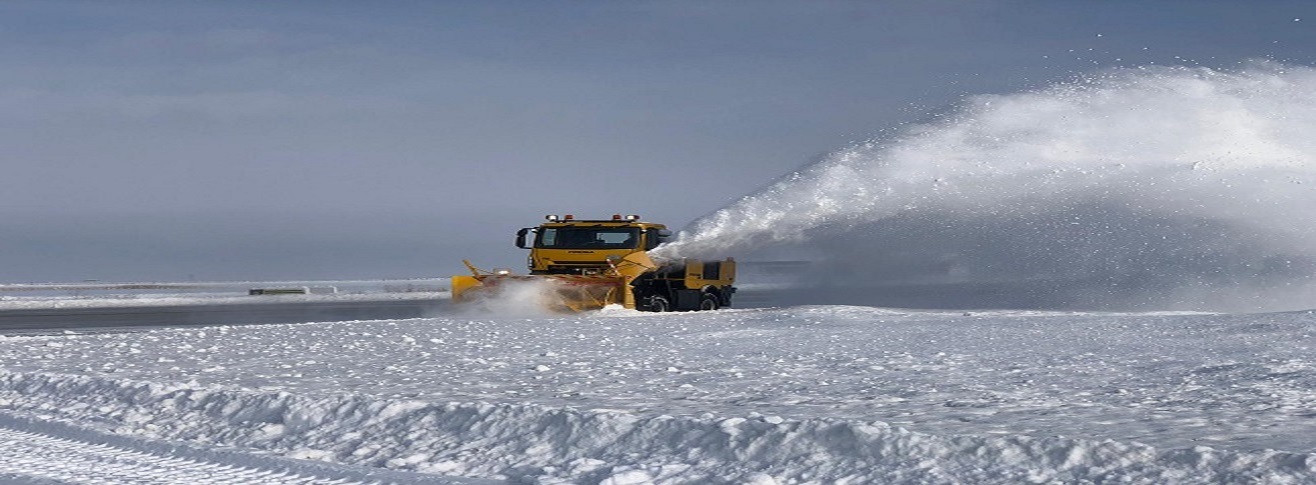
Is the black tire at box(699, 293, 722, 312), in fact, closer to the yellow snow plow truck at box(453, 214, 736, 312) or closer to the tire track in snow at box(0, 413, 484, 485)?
the yellow snow plow truck at box(453, 214, 736, 312)

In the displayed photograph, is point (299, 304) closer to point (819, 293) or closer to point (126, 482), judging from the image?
point (819, 293)

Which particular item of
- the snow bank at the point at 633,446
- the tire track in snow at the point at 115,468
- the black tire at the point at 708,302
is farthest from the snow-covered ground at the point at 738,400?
the black tire at the point at 708,302

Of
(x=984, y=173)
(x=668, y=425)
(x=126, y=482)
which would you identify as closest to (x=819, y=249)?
(x=984, y=173)

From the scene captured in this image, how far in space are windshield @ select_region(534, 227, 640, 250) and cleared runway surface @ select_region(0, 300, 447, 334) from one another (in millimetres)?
3085

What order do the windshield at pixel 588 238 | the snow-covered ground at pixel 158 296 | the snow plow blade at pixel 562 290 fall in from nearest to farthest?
the snow plow blade at pixel 562 290
the windshield at pixel 588 238
the snow-covered ground at pixel 158 296

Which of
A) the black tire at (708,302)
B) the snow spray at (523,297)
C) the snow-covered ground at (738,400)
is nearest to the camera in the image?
the snow-covered ground at (738,400)

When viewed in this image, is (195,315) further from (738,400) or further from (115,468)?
(115,468)

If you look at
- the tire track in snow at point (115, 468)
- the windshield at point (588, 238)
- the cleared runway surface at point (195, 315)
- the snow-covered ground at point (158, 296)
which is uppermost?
the windshield at point (588, 238)

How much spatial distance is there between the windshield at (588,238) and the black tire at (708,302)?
1526 millimetres

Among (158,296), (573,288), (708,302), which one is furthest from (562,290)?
(158,296)

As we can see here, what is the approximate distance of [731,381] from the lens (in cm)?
1070

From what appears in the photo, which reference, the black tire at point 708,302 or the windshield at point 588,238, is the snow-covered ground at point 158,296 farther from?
the black tire at point 708,302

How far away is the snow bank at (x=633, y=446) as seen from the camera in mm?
6270

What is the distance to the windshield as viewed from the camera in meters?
22.5
